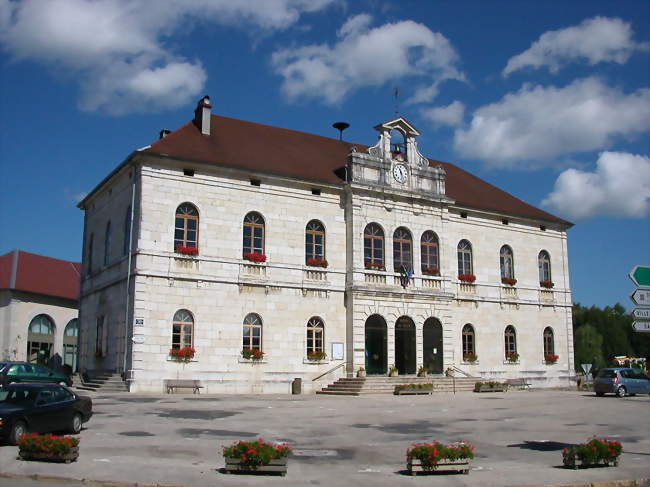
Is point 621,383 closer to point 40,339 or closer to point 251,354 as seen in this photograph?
point 251,354

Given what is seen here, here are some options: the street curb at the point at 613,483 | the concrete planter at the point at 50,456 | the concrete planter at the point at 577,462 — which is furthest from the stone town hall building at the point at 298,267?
the street curb at the point at 613,483

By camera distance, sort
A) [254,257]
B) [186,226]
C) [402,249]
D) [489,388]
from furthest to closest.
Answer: [402,249] < [489,388] < [254,257] < [186,226]

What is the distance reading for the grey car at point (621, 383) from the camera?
3077 cm

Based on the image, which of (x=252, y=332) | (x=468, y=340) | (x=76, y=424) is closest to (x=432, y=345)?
(x=468, y=340)

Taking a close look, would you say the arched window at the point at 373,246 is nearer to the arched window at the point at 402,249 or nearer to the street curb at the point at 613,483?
the arched window at the point at 402,249

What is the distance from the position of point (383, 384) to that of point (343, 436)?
1492 centimetres

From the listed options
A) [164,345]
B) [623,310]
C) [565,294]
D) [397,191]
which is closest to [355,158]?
[397,191]

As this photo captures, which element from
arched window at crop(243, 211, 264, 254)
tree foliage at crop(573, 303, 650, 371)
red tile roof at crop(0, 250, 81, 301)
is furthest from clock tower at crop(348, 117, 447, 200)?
tree foliage at crop(573, 303, 650, 371)

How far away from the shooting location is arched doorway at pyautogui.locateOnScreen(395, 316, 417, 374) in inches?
1350

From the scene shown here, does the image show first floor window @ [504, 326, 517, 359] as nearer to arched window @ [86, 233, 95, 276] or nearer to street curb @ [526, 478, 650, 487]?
arched window @ [86, 233, 95, 276]

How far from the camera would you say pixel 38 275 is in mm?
50281

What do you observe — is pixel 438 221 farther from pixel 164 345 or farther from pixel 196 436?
pixel 196 436

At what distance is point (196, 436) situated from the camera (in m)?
15.8

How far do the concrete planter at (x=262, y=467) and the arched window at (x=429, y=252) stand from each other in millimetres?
24459
